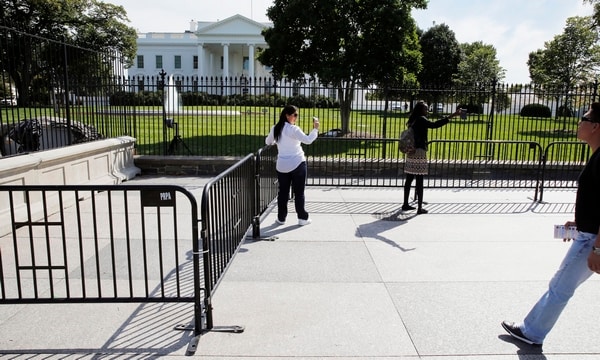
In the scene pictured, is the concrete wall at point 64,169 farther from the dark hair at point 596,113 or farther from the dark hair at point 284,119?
the dark hair at point 596,113

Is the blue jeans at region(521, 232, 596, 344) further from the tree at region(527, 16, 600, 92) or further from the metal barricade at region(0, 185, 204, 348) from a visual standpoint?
the tree at region(527, 16, 600, 92)

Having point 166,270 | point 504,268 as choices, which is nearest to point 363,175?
point 504,268

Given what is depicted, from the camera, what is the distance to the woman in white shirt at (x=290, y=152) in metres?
6.52

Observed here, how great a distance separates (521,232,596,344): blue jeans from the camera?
3195mm

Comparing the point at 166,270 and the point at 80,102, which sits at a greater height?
the point at 80,102

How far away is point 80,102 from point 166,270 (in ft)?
20.0

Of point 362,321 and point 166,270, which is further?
point 166,270

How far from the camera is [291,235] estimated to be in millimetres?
6457

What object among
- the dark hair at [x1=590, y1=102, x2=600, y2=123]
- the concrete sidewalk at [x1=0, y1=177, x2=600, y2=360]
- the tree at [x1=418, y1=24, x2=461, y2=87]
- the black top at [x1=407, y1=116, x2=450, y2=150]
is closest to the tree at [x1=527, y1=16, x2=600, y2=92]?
the tree at [x1=418, y1=24, x2=461, y2=87]

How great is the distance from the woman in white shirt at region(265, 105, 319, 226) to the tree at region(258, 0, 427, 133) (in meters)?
8.43

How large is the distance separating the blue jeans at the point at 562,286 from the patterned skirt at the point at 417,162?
429 cm

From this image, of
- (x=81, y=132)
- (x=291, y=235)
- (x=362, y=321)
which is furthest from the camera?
(x=81, y=132)

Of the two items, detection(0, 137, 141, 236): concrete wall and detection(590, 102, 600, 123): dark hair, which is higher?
detection(590, 102, 600, 123): dark hair

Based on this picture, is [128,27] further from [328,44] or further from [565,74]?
[565,74]
